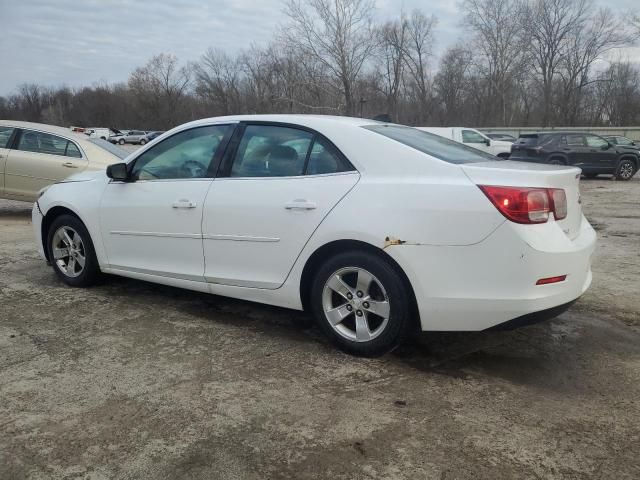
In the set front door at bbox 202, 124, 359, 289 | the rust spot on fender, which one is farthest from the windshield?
the rust spot on fender

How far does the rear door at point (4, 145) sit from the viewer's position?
920 cm

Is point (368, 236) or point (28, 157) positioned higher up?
point (28, 157)

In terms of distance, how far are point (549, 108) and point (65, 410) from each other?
65866 mm

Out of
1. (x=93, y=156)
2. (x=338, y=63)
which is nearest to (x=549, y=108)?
(x=338, y=63)

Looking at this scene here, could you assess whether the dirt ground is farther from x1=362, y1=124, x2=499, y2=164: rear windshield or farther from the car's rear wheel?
the car's rear wheel

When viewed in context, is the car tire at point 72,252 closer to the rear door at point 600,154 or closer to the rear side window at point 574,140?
the rear side window at point 574,140

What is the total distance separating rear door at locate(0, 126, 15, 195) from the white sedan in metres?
5.72

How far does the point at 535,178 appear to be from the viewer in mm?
3072

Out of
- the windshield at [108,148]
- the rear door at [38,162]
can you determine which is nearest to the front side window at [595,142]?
the windshield at [108,148]

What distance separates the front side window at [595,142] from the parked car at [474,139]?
293cm

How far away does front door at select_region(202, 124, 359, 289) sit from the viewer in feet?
11.6

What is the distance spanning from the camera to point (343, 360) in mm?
3488

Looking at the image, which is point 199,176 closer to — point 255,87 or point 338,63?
point 338,63

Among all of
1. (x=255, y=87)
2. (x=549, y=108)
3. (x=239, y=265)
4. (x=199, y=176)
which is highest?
(x=255, y=87)
